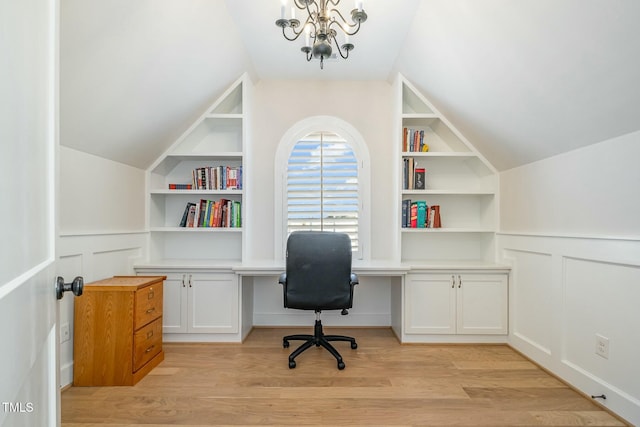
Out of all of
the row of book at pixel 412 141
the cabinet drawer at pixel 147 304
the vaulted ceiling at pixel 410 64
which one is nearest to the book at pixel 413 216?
the row of book at pixel 412 141

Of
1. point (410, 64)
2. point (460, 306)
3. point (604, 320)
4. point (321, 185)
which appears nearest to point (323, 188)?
point (321, 185)

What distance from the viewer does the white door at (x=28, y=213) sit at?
54 centimetres

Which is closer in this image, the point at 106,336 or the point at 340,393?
the point at 340,393

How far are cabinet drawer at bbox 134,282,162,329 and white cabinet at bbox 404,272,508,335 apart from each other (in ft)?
6.94

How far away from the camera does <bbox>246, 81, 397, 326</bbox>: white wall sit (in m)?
3.48

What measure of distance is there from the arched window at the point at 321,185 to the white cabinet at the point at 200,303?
2.35 ft

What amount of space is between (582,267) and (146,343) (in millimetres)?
3100

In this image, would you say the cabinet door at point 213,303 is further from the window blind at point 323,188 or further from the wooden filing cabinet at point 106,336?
the window blind at point 323,188

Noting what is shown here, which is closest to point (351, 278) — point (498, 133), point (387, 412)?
point (387, 412)

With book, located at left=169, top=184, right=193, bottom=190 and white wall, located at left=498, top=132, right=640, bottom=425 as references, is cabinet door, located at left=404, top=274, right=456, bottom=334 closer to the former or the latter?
white wall, located at left=498, top=132, right=640, bottom=425

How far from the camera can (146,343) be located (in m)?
2.40

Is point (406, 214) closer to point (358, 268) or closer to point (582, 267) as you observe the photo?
point (358, 268)

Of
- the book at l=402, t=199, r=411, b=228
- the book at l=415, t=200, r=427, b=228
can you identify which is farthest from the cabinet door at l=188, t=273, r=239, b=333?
the book at l=415, t=200, r=427, b=228

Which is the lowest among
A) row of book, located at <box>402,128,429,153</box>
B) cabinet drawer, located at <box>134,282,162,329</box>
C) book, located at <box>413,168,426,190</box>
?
cabinet drawer, located at <box>134,282,162,329</box>
